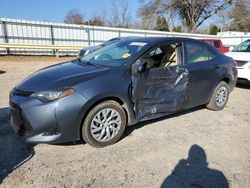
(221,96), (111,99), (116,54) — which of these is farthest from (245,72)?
(111,99)

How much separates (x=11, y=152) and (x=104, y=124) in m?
1.33

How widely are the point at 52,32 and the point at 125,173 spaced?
16.2m

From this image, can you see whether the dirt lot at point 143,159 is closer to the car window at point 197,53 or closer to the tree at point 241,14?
the car window at point 197,53

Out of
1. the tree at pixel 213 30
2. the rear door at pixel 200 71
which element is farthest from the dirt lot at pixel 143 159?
the tree at pixel 213 30

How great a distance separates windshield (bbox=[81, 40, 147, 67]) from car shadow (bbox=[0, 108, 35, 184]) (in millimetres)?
1701

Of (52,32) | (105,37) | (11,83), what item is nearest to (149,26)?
(105,37)

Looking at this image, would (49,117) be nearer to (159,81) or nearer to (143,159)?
(143,159)

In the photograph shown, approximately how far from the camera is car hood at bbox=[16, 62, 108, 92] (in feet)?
10.2

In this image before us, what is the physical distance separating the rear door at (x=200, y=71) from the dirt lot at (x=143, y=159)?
0.58 meters

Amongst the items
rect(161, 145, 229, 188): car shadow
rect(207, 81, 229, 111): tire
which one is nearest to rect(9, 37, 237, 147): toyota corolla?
rect(207, 81, 229, 111): tire

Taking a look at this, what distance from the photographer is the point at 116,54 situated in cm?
403

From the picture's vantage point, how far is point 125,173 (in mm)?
2836

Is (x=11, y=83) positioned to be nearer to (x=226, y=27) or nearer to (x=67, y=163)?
(x=67, y=163)

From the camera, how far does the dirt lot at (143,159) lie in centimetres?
270
